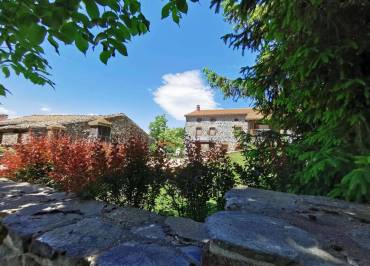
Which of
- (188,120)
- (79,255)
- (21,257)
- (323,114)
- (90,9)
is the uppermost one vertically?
(188,120)

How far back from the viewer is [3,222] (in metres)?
2.86

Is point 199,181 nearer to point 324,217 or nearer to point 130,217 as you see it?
point 130,217

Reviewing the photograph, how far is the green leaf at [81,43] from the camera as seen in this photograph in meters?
1.95

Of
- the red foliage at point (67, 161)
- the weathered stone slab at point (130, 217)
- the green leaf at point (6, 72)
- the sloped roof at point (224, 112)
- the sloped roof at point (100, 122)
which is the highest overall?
the sloped roof at point (224, 112)

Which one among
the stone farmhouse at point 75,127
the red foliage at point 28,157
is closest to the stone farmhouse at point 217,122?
the stone farmhouse at point 75,127

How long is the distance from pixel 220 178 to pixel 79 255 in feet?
9.16

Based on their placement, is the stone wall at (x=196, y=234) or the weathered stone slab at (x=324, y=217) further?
the weathered stone slab at (x=324, y=217)

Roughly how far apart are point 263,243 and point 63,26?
1751 millimetres

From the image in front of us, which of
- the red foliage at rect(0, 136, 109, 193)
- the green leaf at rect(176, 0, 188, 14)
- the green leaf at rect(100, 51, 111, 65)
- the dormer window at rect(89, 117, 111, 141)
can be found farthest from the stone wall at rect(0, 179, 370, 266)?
the dormer window at rect(89, 117, 111, 141)

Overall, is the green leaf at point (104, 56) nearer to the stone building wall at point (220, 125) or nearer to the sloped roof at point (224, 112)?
the sloped roof at point (224, 112)

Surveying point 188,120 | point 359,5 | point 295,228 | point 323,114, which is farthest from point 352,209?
point 188,120

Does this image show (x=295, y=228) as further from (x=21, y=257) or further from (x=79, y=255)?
(x=21, y=257)

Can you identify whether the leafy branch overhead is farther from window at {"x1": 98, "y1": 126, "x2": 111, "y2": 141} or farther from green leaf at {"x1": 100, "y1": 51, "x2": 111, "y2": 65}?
window at {"x1": 98, "y1": 126, "x2": 111, "y2": 141}

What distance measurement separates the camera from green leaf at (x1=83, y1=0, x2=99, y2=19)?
75.2 inches
